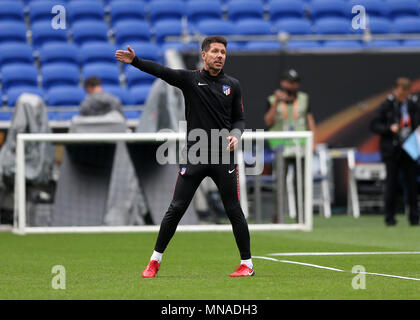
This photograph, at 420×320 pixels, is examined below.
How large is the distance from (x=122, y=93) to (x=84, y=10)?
3530 millimetres

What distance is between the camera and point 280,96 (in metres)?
14.0

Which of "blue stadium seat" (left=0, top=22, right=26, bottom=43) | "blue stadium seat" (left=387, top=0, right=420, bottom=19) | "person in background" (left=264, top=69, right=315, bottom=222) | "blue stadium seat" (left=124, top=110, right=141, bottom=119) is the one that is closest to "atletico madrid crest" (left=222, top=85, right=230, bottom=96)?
"person in background" (left=264, top=69, right=315, bottom=222)

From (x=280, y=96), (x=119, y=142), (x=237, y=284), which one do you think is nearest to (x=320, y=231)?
(x=280, y=96)

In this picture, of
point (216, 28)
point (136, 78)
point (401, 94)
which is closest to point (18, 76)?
point (136, 78)

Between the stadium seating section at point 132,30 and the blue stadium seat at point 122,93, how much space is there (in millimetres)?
20

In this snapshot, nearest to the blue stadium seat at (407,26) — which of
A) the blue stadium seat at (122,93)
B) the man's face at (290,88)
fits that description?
the blue stadium seat at (122,93)

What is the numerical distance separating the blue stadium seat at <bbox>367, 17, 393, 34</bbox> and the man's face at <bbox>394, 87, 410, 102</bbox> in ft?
21.4

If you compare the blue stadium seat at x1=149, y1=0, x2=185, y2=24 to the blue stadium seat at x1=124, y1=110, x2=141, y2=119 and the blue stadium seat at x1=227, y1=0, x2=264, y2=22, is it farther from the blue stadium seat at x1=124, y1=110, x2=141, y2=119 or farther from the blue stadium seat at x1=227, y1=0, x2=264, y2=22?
the blue stadium seat at x1=124, y1=110, x2=141, y2=119

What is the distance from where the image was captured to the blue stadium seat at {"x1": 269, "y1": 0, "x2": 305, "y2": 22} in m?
20.8

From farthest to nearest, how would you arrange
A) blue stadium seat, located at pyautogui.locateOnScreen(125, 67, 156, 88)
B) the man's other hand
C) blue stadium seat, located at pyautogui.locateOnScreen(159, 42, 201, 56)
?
blue stadium seat, located at pyautogui.locateOnScreen(125, 67, 156, 88)
blue stadium seat, located at pyautogui.locateOnScreen(159, 42, 201, 56)
the man's other hand

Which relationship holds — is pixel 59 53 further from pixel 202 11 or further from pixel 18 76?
pixel 202 11

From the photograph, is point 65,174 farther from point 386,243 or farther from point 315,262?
point 315,262

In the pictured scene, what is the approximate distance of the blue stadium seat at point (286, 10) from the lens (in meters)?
20.8

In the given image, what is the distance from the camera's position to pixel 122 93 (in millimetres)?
17938
